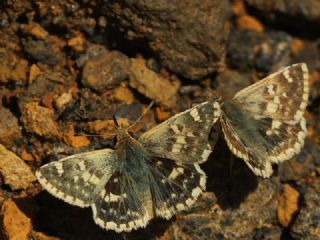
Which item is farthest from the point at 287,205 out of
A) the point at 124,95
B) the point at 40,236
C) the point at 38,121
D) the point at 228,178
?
the point at 38,121

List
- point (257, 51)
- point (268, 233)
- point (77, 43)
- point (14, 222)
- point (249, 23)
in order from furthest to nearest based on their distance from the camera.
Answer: point (249, 23) < point (257, 51) < point (77, 43) < point (268, 233) < point (14, 222)

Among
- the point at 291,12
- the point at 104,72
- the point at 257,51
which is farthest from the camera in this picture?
the point at 291,12

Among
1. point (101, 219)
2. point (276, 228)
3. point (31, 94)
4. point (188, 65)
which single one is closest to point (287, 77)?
point (188, 65)

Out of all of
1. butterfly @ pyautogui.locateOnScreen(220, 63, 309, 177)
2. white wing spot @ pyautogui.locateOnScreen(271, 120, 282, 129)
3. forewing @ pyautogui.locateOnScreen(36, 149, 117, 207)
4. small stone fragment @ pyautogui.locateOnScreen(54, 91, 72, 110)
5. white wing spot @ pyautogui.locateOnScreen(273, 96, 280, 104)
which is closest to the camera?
forewing @ pyautogui.locateOnScreen(36, 149, 117, 207)

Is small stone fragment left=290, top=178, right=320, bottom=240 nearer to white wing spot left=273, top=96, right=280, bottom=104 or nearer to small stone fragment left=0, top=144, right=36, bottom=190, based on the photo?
white wing spot left=273, top=96, right=280, bottom=104

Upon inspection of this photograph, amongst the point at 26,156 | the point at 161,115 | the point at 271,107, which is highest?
the point at 271,107

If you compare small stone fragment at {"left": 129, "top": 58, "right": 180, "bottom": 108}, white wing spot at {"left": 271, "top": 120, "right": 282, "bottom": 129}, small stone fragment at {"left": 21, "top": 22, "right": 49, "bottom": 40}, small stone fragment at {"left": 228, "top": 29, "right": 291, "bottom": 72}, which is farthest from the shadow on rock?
small stone fragment at {"left": 21, "top": 22, "right": 49, "bottom": 40}

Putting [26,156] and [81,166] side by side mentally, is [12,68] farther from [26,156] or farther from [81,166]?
[81,166]
